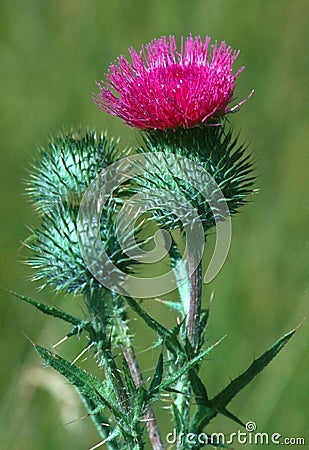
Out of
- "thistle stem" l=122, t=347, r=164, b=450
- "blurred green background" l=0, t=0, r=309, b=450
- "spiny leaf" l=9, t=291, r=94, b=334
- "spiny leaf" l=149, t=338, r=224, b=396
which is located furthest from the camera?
"blurred green background" l=0, t=0, r=309, b=450

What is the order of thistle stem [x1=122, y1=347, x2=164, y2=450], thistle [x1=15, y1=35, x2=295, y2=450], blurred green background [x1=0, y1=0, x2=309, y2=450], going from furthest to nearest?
blurred green background [x1=0, y1=0, x2=309, y2=450] → thistle stem [x1=122, y1=347, x2=164, y2=450] → thistle [x1=15, y1=35, x2=295, y2=450]

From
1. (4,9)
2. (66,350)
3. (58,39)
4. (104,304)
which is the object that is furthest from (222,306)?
(4,9)

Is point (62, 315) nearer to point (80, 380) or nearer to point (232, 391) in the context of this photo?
point (80, 380)

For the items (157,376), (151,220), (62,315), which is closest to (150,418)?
(157,376)

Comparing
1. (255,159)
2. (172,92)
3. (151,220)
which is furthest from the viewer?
(255,159)

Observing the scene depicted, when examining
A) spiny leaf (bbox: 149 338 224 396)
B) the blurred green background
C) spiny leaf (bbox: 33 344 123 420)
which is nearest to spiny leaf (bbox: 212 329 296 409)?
spiny leaf (bbox: 149 338 224 396)

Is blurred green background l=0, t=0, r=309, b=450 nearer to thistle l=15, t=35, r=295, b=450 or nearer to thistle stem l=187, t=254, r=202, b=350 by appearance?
thistle l=15, t=35, r=295, b=450

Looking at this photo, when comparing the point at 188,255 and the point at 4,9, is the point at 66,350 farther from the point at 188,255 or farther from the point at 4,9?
the point at 4,9
